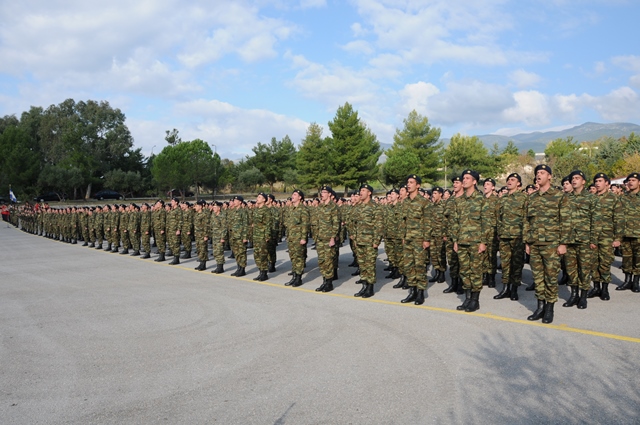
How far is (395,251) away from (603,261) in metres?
3.87

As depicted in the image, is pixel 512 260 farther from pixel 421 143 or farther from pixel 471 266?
pixel 421 143

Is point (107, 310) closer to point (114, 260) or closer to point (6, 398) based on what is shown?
point (6, 398)

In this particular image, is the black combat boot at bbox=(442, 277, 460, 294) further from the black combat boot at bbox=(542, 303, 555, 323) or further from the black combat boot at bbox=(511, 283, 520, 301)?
the black combat boot at bbox=(542, 303, 555, 323)

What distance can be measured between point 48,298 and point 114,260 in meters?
6.25

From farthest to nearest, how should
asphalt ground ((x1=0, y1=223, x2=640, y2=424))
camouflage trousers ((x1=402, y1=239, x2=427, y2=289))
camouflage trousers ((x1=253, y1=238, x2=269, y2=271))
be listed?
camouflage trousers ((x1=253, y1=238, x2=269, y2=271)) < camouflage trousers ((x1=402, y1=239, x2=427, y2=289)) < asphalt ground ((x1=0, y1=223, x2=640, y2=424))

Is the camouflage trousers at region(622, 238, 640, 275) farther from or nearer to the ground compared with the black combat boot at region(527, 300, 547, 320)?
farther from the ground

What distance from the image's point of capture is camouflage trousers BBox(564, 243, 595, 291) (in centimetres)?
697

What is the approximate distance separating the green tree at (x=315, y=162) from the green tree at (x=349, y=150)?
708mm

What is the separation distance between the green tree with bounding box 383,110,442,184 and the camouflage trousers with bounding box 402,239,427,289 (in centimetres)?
5445

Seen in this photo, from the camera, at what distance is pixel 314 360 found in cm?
489

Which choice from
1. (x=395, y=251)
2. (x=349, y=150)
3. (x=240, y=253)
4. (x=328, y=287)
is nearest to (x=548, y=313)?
(x=328, y=287)

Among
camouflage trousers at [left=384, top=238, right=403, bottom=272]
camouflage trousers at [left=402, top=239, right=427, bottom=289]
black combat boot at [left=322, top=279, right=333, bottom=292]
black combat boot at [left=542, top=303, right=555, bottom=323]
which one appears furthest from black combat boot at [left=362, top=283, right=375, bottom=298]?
black combat boot at [left=542, top=303, right=555, bottom=323]

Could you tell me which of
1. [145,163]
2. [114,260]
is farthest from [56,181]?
[114,260]

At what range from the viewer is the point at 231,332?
6.06 m
